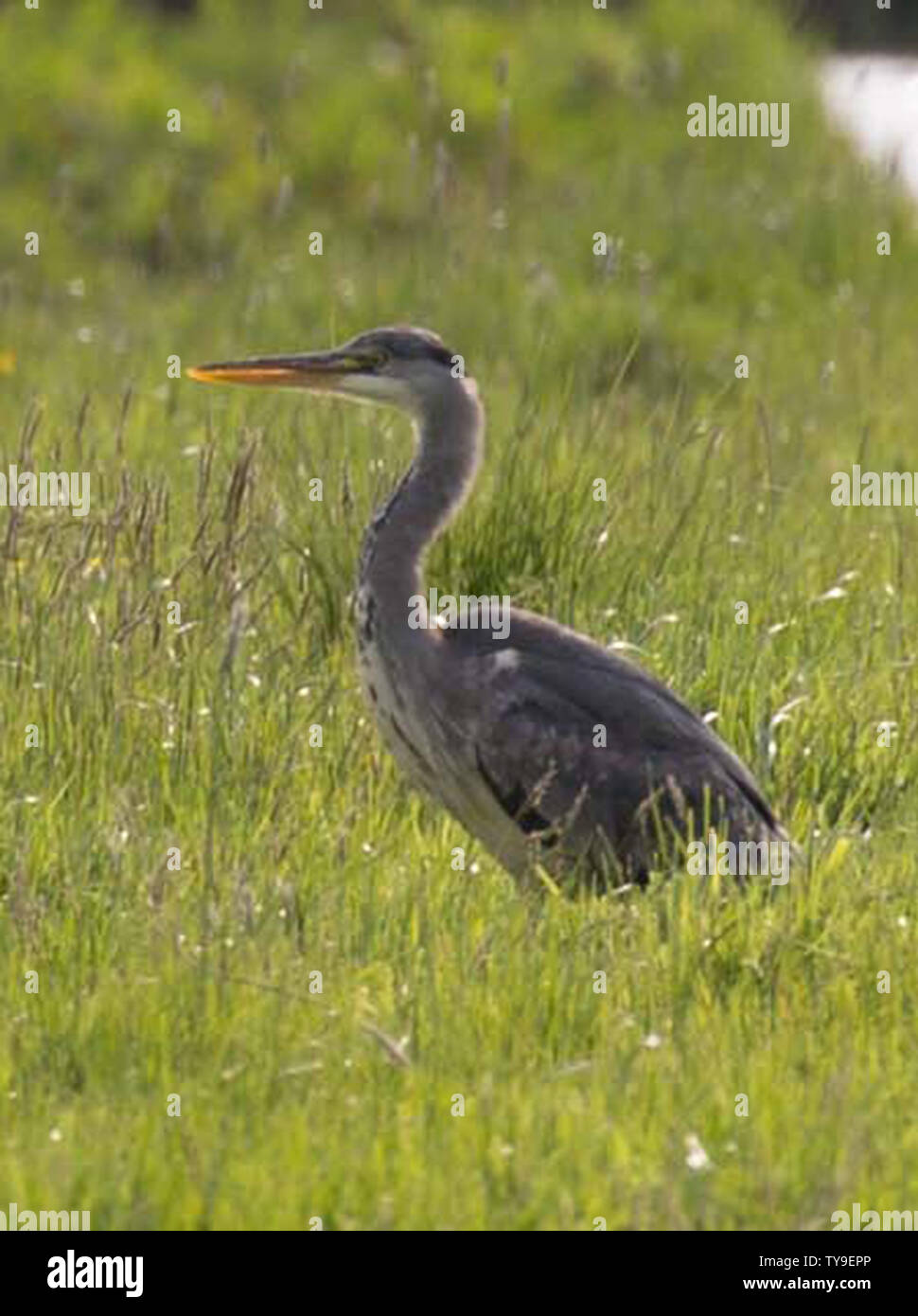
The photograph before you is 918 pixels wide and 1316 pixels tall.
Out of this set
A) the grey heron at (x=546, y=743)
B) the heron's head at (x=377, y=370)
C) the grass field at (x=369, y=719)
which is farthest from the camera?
the heron's head at (x=377, y=370)

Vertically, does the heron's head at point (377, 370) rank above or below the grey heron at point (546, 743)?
above

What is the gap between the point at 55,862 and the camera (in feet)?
21.2

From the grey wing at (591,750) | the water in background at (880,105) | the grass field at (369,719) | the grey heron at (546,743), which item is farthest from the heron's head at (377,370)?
the water in background at (880,105)

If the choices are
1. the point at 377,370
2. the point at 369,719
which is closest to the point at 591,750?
the point at 369,719

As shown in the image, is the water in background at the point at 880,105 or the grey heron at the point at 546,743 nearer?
the grey heron at the point at 546,743

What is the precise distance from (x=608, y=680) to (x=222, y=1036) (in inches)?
59.8

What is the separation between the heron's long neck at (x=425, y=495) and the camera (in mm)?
7211

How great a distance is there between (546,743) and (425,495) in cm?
74

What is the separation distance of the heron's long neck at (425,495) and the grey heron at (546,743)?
1.5 inches

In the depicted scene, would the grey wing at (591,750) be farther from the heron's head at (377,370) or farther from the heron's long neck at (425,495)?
the heron's head at (377,370)

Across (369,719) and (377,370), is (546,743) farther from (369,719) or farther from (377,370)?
(377,370)

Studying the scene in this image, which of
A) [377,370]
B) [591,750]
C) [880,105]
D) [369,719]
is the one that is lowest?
[591,750]

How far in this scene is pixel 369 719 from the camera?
7301mm

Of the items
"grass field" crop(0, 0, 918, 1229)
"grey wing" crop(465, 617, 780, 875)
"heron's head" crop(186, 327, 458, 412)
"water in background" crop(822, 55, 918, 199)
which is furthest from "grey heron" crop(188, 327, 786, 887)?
"water in background" crop(822, 55, 918, 199)
